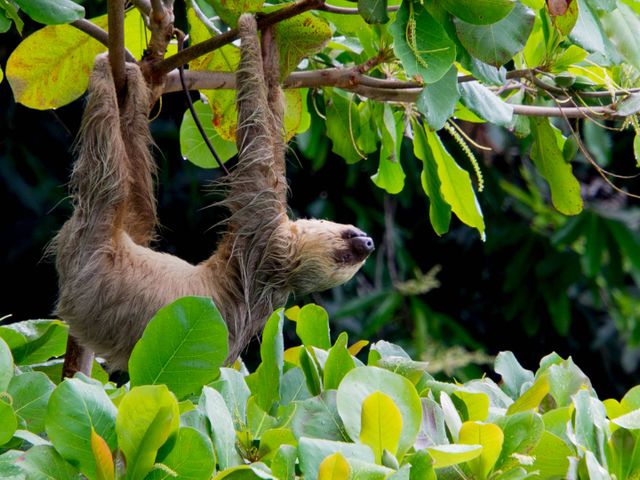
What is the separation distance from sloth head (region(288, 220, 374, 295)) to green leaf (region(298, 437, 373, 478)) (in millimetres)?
A: 1934

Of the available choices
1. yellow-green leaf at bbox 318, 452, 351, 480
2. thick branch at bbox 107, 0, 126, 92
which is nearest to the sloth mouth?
thick branch at bbox 107, 0, 126, 92

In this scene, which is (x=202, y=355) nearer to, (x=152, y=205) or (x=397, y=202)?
(x=152, y=205)

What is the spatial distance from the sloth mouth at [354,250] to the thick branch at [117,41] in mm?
998

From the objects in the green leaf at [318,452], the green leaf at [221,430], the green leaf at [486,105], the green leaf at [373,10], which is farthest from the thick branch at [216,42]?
the green leaf at [318,452]

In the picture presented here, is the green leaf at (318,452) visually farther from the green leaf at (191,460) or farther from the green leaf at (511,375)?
the green leaf at (511,375)

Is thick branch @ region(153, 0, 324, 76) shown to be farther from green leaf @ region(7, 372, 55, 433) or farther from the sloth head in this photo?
green leaf @ region(7, 372, 55, 433)

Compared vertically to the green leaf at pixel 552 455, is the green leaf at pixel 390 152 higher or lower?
lower

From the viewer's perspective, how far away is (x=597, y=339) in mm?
8312

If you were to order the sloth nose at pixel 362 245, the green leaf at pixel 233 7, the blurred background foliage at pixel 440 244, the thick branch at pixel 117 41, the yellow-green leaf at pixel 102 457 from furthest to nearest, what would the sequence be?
the blurred background foliage at pixel 440 244 < the sloth nose at pixel 362 245 < the green leaf at pixel 233 7 < the thick branch at pixel 117 41 < the yellow-green leaf at pixel 102 457

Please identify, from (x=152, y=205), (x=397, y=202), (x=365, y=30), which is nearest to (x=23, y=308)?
(x=397, y=202)

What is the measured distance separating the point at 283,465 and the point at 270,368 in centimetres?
43

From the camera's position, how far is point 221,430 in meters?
1.64

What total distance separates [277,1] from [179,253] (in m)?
4.30

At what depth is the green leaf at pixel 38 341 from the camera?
242 centimetres
